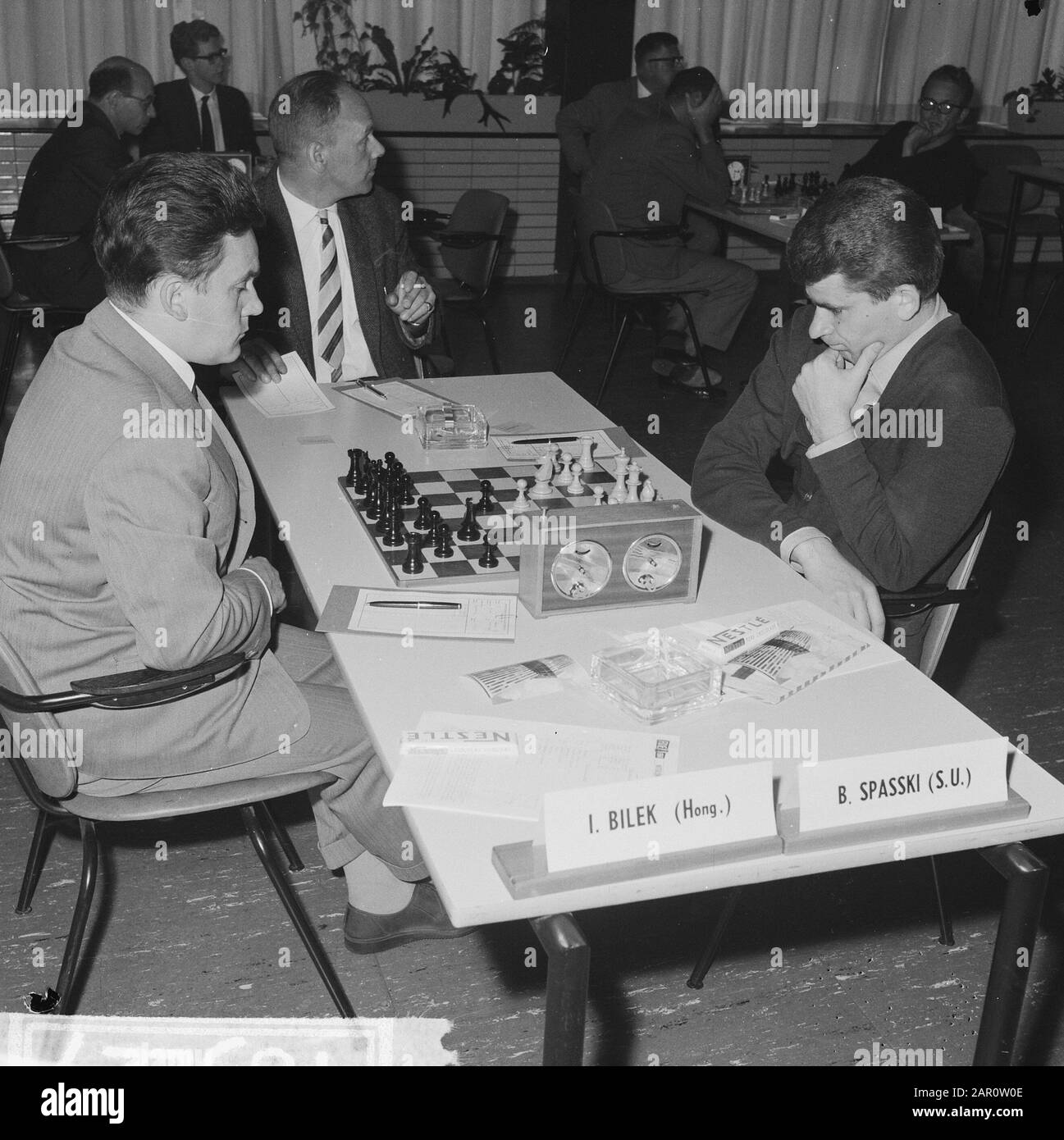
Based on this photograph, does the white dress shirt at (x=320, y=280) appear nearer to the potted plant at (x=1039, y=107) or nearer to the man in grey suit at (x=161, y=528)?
the man in grey suit at (x=161, y=528)

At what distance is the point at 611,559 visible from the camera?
69.7 inches

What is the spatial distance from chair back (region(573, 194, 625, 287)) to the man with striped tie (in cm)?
173

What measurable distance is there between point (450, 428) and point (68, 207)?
8.81 ft

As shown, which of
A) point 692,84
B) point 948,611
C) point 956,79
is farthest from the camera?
point 956,79

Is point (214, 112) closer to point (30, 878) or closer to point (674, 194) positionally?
point (674, 194)

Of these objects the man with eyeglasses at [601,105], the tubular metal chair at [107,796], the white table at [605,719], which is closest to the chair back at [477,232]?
the man with eyeglasses at [601,105]

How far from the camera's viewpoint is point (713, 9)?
7484 millimetres


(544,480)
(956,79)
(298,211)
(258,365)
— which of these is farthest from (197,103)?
(544,480)

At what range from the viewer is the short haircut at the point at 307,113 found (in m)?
3.04

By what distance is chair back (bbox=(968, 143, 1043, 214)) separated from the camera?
22.1 feet

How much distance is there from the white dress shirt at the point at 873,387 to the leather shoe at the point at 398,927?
34.1 inches

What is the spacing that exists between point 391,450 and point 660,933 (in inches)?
41.9

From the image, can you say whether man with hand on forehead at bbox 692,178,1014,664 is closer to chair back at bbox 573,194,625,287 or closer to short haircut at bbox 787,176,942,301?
short haircut at bbox 787,176,942,301

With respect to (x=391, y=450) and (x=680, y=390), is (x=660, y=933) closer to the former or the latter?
(x=391, y=450)
